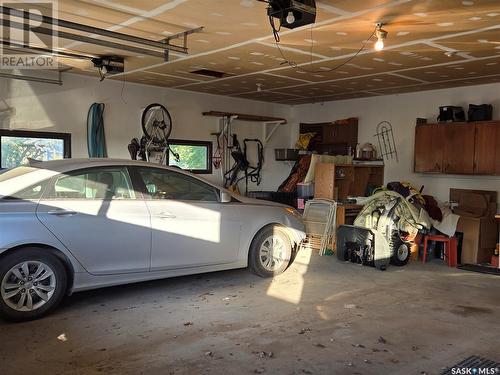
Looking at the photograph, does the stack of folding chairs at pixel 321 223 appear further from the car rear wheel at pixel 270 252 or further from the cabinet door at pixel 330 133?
the cabinet door at pixel 330 133

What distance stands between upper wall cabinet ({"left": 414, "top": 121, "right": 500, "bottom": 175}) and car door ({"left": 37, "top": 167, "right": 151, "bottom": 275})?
205 inches

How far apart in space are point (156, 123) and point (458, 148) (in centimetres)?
509

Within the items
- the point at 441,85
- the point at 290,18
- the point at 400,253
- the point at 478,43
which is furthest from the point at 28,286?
the point at 441,85

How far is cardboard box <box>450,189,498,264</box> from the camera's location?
6605 millimetres

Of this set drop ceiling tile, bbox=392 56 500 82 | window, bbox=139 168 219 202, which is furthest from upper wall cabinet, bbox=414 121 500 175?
window, bbox=139 168 219 202

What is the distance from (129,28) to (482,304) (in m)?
4.54

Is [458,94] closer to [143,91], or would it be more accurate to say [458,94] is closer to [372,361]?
[143,91]

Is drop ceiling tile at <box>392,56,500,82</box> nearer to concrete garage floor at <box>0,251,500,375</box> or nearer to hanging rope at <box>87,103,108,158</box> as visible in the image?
concrete garage floor at <box>0,251,500,375</box>

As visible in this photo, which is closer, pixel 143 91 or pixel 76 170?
pixel 76 170

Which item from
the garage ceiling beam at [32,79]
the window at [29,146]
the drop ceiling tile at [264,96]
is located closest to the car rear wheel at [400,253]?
the drop ceiling tile at [264,96]

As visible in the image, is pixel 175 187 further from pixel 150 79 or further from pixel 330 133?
pixel 330 133

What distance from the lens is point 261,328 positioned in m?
3.78

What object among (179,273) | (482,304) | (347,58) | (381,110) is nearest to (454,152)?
(381,110)

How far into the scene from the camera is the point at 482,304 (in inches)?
181
